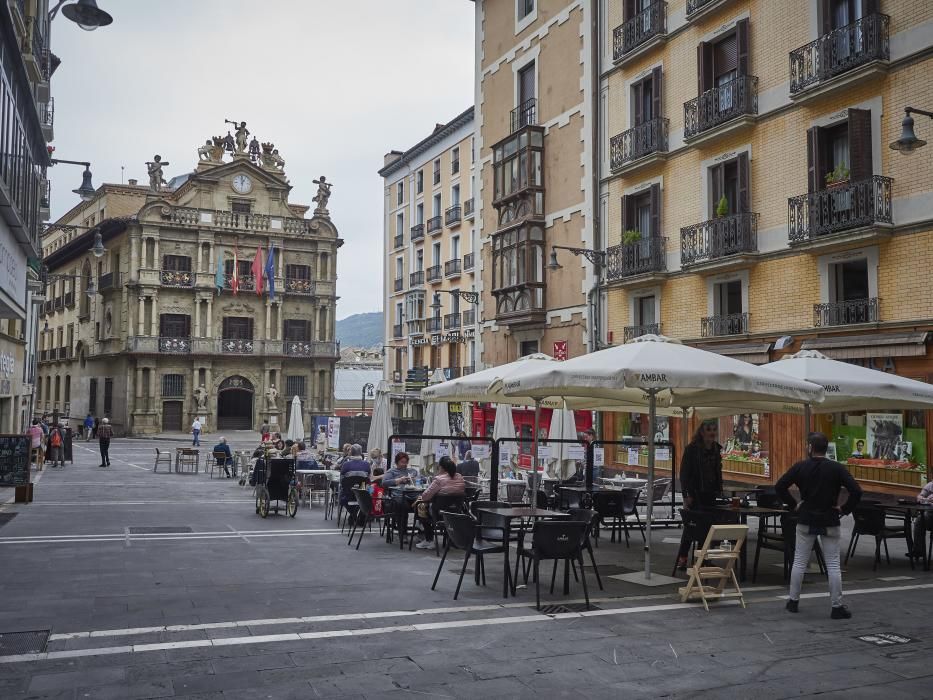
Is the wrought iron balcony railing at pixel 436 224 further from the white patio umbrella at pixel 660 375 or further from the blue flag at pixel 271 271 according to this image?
the white patio umbrella at pixel 660 375

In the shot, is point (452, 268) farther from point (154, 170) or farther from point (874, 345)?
point (874, 345)

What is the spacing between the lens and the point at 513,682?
621 cm

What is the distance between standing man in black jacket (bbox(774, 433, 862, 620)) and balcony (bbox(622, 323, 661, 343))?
51.4 feet

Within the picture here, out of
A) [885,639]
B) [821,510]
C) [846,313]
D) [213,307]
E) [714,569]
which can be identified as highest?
[213,307]

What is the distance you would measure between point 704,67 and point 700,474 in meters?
15.6

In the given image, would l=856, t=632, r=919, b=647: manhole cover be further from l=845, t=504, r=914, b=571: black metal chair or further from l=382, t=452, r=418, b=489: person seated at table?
l=382, t=452, r=418, b=489: person seated at table

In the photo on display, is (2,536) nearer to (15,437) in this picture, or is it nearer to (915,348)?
(15,437)

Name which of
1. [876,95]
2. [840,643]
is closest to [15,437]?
[840,643]

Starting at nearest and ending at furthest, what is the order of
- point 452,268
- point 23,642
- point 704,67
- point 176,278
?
point 23,642 < point 704,67 < point 452,268 < point 176,278

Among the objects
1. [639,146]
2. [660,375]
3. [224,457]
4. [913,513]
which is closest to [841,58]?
[639,146]

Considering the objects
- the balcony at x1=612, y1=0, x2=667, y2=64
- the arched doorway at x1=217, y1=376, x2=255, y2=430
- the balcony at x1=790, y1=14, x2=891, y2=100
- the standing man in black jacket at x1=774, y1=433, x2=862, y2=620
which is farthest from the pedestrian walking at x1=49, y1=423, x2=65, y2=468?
the standing man in black jacket at x1=774, y1=433, x2=862, y2=620

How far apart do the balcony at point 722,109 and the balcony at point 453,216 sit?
80.8 ft

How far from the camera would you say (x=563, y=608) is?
8.59 meters

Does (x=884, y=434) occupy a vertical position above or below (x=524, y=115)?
below
